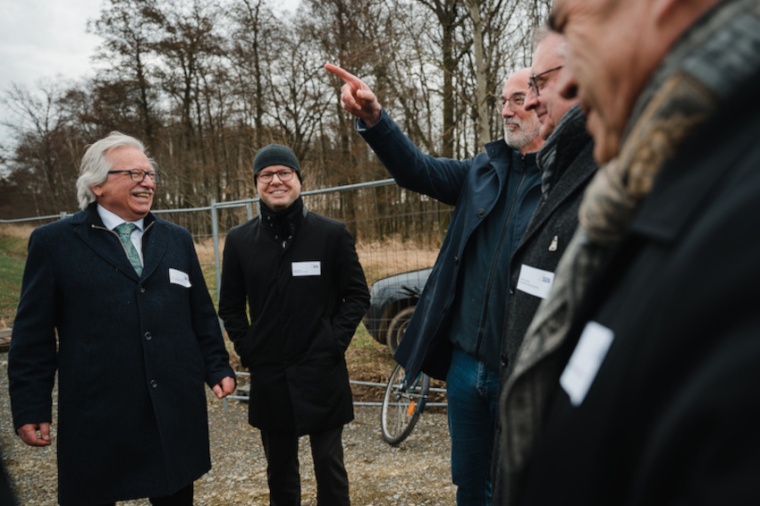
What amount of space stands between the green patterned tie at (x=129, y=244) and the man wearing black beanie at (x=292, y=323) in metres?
0.74

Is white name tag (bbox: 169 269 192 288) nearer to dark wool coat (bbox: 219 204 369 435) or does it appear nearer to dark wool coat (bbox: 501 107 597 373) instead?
dark wool coat (bbox: 219 204 369 435)

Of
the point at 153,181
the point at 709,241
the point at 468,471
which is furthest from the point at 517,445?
the point at 153,181

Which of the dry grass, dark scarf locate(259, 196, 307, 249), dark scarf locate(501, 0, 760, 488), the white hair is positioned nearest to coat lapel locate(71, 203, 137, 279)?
the white hair

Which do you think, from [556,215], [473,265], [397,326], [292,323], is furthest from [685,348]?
[397,326]

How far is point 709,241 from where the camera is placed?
1.80ft

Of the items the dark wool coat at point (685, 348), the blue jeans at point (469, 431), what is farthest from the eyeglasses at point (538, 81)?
the dark wool coat at point (685, 348)

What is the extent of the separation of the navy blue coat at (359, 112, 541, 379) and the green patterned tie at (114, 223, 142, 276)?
1.33m

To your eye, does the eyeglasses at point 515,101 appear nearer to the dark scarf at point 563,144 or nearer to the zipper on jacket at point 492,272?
the zipper on jacket at point 492,272

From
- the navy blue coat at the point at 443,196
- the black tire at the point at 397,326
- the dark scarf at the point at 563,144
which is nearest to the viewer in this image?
the dark scarf at the point at 563,144

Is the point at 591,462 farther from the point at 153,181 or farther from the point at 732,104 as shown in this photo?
the point at 153,181

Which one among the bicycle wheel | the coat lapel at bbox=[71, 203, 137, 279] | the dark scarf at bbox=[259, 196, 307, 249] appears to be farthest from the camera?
the bicycle wheel

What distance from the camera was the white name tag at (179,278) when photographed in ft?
9.46

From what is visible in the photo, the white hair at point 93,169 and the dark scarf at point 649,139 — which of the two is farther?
the white hair at point 93,169

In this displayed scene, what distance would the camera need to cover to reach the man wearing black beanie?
3.25 metres
